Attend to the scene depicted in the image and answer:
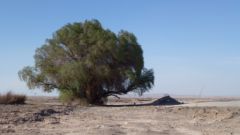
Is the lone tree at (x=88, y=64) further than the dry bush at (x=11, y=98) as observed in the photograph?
Yes

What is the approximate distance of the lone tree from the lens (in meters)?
45.6

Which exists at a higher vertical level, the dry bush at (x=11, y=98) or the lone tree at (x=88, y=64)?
the lone tree at (x=88, y=64)

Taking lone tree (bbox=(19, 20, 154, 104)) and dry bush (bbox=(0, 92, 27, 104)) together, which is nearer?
dry bush (bbox=(0, 92, 27, 104))

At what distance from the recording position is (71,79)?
45.9 m

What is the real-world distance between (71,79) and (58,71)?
4.60 ft

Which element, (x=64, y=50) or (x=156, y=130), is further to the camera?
(x=64, y=50)

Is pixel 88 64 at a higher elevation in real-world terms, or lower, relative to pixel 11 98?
higher

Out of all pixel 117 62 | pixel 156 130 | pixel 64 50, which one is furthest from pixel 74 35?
pixel 156 130

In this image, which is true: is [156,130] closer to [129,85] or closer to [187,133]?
[187,133]

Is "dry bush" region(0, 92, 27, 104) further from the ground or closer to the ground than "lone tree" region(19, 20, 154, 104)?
closer to the ground

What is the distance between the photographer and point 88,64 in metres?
45.2

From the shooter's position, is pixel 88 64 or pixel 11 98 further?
pixel 88 64

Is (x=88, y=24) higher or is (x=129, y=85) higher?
(x=88, y=24)

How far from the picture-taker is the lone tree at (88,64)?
150 feet
